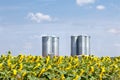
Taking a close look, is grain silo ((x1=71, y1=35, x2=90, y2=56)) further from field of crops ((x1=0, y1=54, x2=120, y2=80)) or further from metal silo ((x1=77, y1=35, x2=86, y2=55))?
field of crops ((x1=0, y1=54, x2=120, y2=80))

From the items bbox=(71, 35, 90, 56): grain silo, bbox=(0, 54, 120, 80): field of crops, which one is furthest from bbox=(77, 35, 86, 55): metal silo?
bbox=(0, 54, 120, 80): field of crops

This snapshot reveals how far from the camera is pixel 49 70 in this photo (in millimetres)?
7656

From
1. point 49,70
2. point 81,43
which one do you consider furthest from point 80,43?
point 49,70

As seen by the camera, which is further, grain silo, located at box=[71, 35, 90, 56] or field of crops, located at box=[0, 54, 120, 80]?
grain silo, located at box=[71, 35, 90, 56]

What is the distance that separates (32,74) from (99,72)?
2.26 m

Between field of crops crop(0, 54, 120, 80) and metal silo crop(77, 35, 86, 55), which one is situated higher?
metal silo crop(77, 35, 86, 55)

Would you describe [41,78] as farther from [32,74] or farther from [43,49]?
[43,49]

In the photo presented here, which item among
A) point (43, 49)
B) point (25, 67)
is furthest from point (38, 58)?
point (43, 49)

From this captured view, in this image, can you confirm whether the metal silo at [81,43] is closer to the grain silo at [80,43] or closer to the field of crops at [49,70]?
the grain silo at [80,43]

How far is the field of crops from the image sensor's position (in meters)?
7.04

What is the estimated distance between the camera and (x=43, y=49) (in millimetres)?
17016

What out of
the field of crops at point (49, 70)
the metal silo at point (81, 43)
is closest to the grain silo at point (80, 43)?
the metal silo at point (81, 43)

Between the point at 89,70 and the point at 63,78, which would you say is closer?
the point at 63,78

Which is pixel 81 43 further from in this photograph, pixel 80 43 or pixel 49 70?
pixel 49 70
